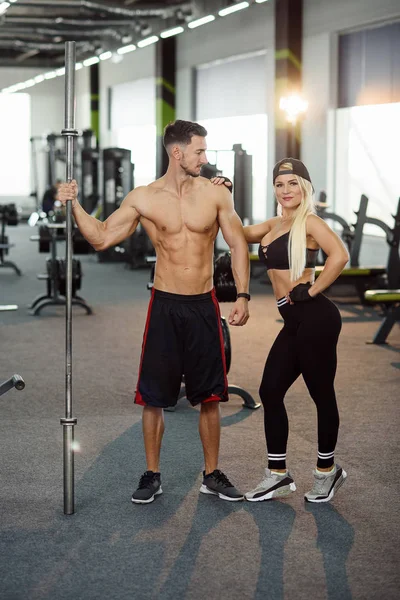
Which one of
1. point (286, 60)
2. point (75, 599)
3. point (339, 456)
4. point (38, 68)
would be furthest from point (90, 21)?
point (75, 599)

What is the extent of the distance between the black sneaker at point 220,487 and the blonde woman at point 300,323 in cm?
6

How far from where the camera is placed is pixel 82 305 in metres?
8.62

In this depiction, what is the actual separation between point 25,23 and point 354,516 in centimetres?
1429

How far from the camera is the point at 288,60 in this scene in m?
11.8

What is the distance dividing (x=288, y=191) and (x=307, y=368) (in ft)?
2.18

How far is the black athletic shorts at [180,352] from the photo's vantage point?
11.4ft

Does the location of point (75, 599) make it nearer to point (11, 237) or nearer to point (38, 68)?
point (11, 237)

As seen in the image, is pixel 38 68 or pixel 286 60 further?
pixel 38 68

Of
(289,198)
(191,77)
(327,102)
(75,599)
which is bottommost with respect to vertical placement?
(75,599)

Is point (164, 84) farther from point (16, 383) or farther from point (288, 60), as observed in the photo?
point (16, 383)

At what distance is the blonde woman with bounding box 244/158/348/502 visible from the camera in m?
3.34

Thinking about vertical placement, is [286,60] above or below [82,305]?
above

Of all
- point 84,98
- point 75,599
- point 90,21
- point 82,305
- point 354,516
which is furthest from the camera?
point 84,98

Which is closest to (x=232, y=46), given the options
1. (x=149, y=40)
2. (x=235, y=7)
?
(x=149, y=40)
